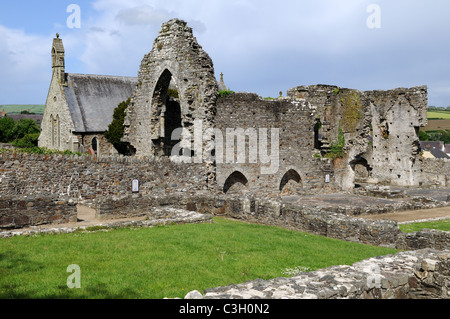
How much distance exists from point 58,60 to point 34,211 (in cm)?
3408

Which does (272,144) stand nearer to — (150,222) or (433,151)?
(150,222)

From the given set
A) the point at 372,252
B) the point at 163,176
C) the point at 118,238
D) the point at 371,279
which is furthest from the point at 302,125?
the point at 371,279

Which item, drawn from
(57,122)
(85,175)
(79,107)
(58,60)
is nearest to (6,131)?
(57,122)

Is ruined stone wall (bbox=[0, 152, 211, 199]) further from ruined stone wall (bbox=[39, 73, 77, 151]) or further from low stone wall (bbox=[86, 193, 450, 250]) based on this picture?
ruined stone wall (bbox=[39, 73, 77, 151])

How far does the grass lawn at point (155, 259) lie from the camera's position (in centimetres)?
546

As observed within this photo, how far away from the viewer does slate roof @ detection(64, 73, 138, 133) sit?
39000mm

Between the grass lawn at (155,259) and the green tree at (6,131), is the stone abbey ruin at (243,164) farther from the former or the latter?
the green tree at (6,131)

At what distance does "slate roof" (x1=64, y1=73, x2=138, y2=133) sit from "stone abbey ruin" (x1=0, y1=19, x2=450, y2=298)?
61.3ft

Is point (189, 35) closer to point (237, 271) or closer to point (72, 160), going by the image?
point (72, 160)

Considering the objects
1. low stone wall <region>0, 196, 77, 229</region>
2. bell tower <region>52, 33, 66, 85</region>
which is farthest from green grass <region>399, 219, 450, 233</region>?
Answer: bell tower <region>52, 33, 66, 85</region>

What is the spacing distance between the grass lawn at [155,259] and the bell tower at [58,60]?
34792 millimetres

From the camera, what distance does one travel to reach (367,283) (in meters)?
5.39

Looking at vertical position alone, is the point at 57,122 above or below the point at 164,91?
above
